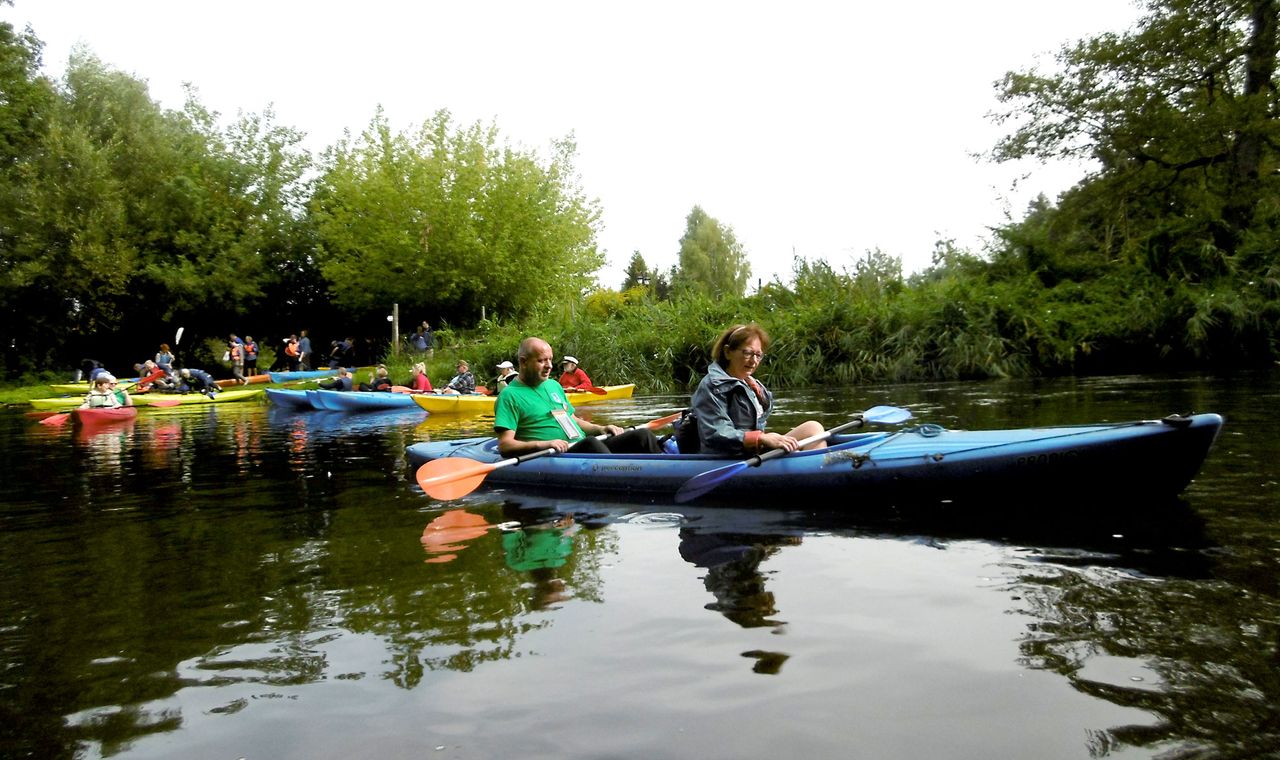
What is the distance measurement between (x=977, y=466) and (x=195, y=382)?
21.4m

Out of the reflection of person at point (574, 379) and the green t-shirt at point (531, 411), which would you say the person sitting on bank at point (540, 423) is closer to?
the green t-shirt at point (531, 411)

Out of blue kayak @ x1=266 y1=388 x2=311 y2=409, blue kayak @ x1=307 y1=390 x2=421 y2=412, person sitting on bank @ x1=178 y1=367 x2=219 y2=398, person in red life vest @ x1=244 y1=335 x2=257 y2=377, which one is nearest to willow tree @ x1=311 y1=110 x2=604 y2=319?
person in red life vest @ x1=244 y1=335 x2=257 y2=377

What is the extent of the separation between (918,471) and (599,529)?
175 centimetres

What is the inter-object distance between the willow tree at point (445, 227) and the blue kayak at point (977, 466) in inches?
838

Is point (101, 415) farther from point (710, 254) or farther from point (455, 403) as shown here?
point (710, 254)

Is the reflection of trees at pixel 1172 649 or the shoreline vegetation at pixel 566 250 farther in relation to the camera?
the shoreline vegetation at pixel 566 250

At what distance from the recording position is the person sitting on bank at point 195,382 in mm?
21067

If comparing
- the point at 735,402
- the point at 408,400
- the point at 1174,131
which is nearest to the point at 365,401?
the point at 408,400

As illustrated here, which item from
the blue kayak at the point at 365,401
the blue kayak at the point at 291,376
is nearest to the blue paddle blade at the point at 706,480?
the blue kayak at the point at 365,401

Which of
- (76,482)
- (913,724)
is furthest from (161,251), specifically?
(913,724)

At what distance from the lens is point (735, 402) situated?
5570mm

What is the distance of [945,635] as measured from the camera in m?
3.22

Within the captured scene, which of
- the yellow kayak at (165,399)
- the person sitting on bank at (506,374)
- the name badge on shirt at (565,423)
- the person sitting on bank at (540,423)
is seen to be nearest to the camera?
the person sitting on bank at (540,423)

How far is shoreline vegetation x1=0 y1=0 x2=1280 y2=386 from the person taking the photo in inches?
687
